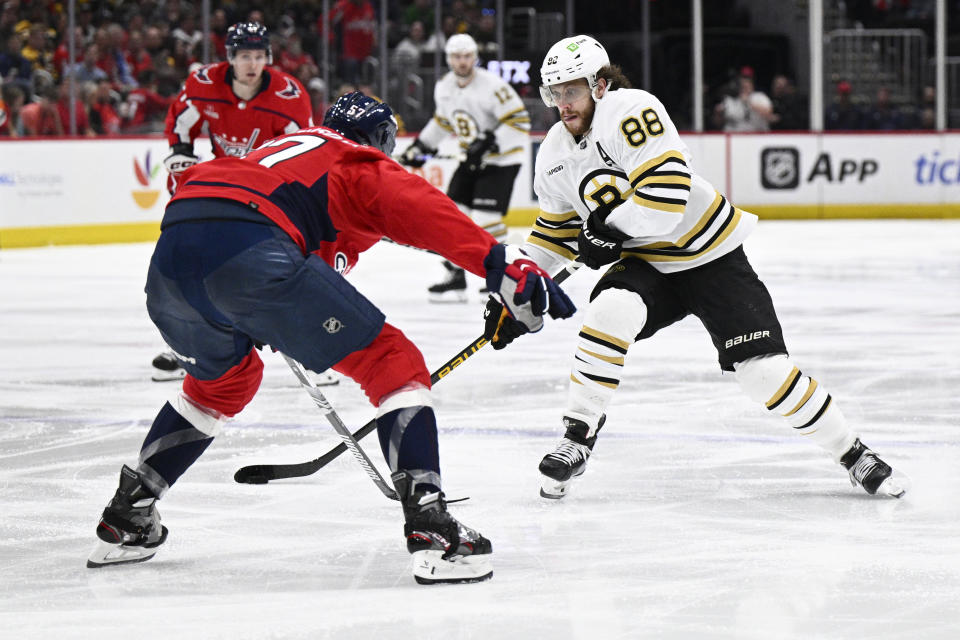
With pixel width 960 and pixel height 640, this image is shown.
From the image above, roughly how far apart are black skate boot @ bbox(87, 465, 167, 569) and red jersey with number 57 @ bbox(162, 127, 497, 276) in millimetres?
562

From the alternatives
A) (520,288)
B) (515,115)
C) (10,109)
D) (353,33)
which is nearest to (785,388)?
(520,288)

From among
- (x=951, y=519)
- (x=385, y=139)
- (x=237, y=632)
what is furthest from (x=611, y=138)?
(x=237, y=632)

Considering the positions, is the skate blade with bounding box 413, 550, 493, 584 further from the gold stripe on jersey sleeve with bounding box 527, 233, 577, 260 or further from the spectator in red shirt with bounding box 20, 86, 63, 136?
the spectator in red shirt with bounding box 20, 86, 63, 136

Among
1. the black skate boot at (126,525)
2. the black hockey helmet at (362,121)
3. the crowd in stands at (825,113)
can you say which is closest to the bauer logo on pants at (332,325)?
the black hockey helmet at (362,121)

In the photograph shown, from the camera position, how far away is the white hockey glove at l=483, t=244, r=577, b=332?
8.02 ft

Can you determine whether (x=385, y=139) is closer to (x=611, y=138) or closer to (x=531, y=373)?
(x=611, y=138)

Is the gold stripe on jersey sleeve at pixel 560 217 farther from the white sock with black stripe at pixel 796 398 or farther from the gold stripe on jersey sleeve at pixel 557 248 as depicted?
the white sock with black stripe at pixel 796 398

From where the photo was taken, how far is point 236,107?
539cm

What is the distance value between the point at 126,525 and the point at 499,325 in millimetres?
798

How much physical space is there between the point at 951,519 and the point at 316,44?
1046cm

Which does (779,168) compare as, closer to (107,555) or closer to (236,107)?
(236,107)

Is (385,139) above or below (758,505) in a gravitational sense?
above

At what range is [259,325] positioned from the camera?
246cm

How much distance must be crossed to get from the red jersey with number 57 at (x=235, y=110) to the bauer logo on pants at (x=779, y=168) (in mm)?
9030
